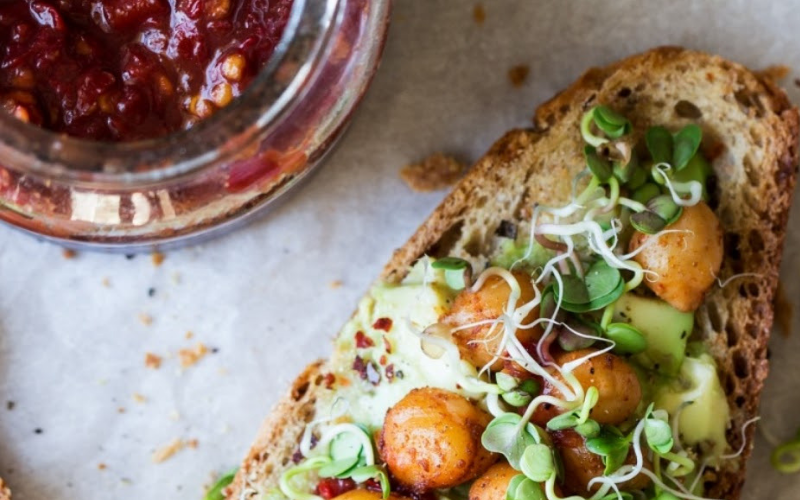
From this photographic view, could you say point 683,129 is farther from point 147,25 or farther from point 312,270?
point 147,25

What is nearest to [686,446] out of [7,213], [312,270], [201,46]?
[312,270]

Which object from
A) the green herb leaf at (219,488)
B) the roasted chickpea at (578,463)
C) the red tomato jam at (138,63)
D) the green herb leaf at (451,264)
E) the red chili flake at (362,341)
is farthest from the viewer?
the green herb leaf at (219,488)

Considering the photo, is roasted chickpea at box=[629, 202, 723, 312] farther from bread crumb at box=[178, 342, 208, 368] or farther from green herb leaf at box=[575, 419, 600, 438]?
bread crumb at box=[178, 342, 208, 368]

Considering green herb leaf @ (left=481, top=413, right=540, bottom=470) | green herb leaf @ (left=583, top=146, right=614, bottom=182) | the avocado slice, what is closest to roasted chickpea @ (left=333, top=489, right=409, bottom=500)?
green herb leaf @ (left=481, top=413, right=540, bottom=470)

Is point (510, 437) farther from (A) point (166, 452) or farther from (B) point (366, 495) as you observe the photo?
(A) point (166, 452)

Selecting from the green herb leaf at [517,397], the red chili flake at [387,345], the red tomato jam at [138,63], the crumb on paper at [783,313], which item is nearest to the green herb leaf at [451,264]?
the red chili flake at [387,345]

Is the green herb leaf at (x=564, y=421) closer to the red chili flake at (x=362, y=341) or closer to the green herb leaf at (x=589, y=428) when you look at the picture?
the green herb leaf at (x=589, y=428)
